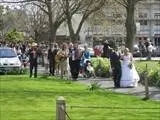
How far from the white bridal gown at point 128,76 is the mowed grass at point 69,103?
6.40 ft

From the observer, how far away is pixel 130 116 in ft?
50.3

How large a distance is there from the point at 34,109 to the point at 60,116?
7.40 meters

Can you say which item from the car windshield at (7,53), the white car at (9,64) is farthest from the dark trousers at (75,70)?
the car windshield at (7,53)

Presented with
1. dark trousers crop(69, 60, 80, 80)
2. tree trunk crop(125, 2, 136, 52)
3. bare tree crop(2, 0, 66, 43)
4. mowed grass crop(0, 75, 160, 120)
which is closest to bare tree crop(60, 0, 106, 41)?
bare tree crop(2, 0, 66, 43)

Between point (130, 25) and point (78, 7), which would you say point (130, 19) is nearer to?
point (130, 25)

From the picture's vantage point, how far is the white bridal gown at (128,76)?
2473 cm

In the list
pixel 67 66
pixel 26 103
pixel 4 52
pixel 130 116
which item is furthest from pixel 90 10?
pixel 130 116

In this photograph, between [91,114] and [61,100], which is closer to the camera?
[61,100]

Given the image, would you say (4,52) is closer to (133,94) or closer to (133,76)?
(133,76)

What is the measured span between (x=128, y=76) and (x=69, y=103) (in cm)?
717

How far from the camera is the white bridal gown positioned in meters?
24.7

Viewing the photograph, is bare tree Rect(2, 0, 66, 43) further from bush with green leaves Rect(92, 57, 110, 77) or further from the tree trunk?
bush with green leaves Rect(92, 57, 110, 77)

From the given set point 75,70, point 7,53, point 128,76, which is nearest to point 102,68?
point 75,70

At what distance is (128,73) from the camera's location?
25.0m
